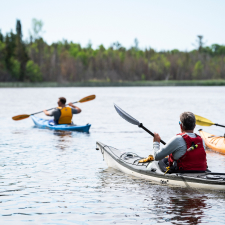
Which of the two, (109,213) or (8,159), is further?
(8,159)

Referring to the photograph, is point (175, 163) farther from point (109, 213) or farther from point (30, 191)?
point (30, 191)

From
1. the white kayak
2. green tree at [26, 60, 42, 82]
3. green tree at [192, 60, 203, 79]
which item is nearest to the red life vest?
the white kayak

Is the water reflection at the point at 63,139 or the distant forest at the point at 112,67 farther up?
the distant forest at the point at 112,67

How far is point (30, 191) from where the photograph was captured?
20.2ft

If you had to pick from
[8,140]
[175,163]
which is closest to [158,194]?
[175,163]

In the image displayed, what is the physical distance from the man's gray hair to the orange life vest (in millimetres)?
7843

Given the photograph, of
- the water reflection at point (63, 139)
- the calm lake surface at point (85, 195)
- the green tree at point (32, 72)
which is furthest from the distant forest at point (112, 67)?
the calm lake surface at point (85, 195)

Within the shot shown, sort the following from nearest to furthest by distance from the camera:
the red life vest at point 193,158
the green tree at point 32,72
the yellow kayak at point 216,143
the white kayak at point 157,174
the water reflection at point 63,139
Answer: the red life vest at point 193,158 < the white kayak at point 157,174 < the yellow kayak at point 216,143 < the water reflection at point 63,139 < the green tree at point 32,72

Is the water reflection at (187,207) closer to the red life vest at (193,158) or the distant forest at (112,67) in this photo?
the red life vest at (193,158)

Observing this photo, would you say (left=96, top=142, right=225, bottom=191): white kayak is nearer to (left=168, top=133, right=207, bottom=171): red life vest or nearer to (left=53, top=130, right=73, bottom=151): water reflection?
(left=168, top=133, right=207, bottom=171): red life vest

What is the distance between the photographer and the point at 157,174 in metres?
6.13

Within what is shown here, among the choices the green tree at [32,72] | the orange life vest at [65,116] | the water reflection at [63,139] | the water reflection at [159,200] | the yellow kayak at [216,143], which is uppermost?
the green tree at [32,72]

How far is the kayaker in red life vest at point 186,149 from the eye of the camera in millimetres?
5297

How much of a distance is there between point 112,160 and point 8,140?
222 inches
